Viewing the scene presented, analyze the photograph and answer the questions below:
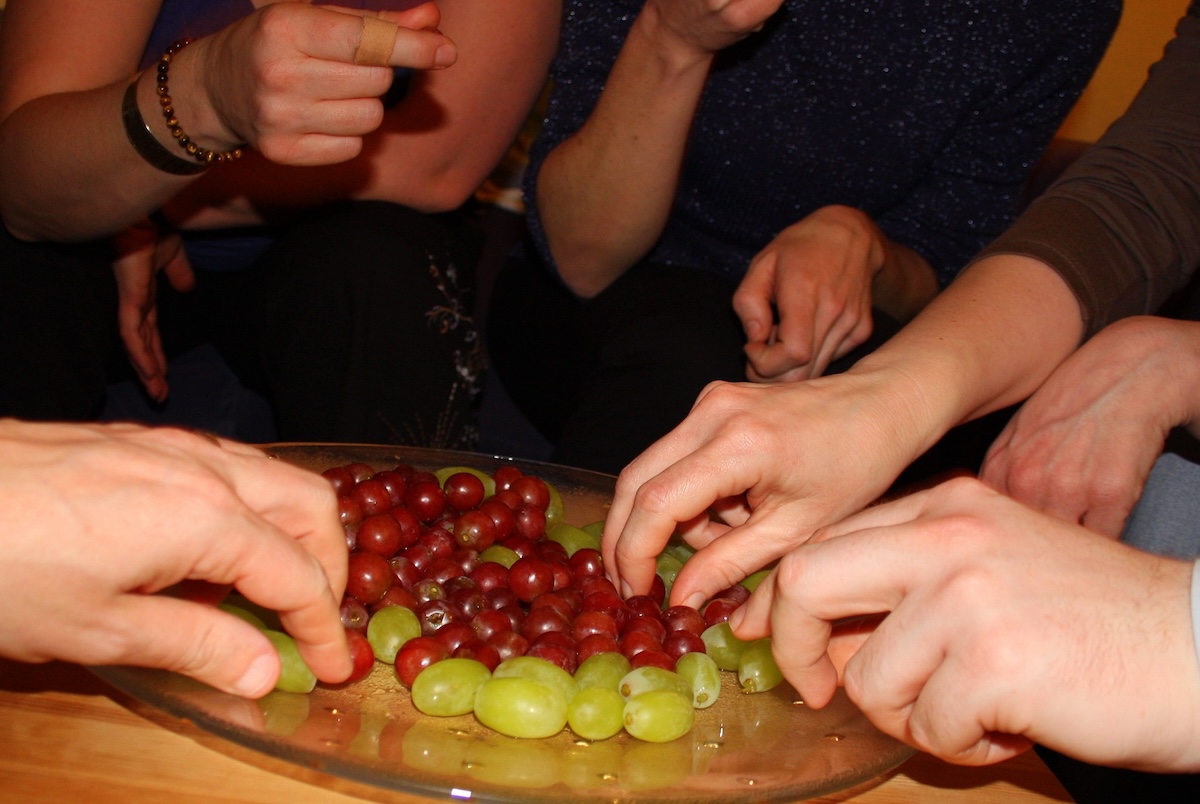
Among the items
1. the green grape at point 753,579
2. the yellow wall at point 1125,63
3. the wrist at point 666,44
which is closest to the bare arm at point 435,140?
the wrist at point 666,44

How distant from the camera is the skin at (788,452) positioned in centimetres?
68

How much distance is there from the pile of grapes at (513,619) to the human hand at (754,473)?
1.5 inches

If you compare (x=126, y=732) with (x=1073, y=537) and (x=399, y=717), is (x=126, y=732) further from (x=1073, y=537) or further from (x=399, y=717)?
(x=1073, y=537)

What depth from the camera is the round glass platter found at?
1.64 ft

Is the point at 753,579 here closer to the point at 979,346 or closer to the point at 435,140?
the point at 979,346

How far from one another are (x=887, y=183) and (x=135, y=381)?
3.68 feet

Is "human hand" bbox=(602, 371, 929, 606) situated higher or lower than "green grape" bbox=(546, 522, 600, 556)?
higher

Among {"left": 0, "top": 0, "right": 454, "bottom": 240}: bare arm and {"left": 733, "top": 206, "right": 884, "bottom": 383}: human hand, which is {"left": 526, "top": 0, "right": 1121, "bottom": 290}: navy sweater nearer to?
{"left": 733, "top": 206, "right": 884, "bottom": 383}: human hand

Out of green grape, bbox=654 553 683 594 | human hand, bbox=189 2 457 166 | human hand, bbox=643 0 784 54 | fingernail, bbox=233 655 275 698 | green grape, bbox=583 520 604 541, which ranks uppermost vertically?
human hand, bbox=643 0 784 54

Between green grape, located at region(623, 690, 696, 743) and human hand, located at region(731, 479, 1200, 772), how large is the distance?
0.08 m

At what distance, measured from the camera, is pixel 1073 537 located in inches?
21.2

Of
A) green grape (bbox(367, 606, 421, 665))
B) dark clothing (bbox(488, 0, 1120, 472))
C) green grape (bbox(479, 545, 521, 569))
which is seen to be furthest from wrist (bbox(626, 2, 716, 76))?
green grape (bbox(367, 606, 421, 665))

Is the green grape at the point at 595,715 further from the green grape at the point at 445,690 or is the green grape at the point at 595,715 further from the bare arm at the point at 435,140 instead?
the bare arm at the point at 435,140

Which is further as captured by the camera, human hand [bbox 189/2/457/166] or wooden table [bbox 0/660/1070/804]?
human hand [bbox 189/2/457/166]
